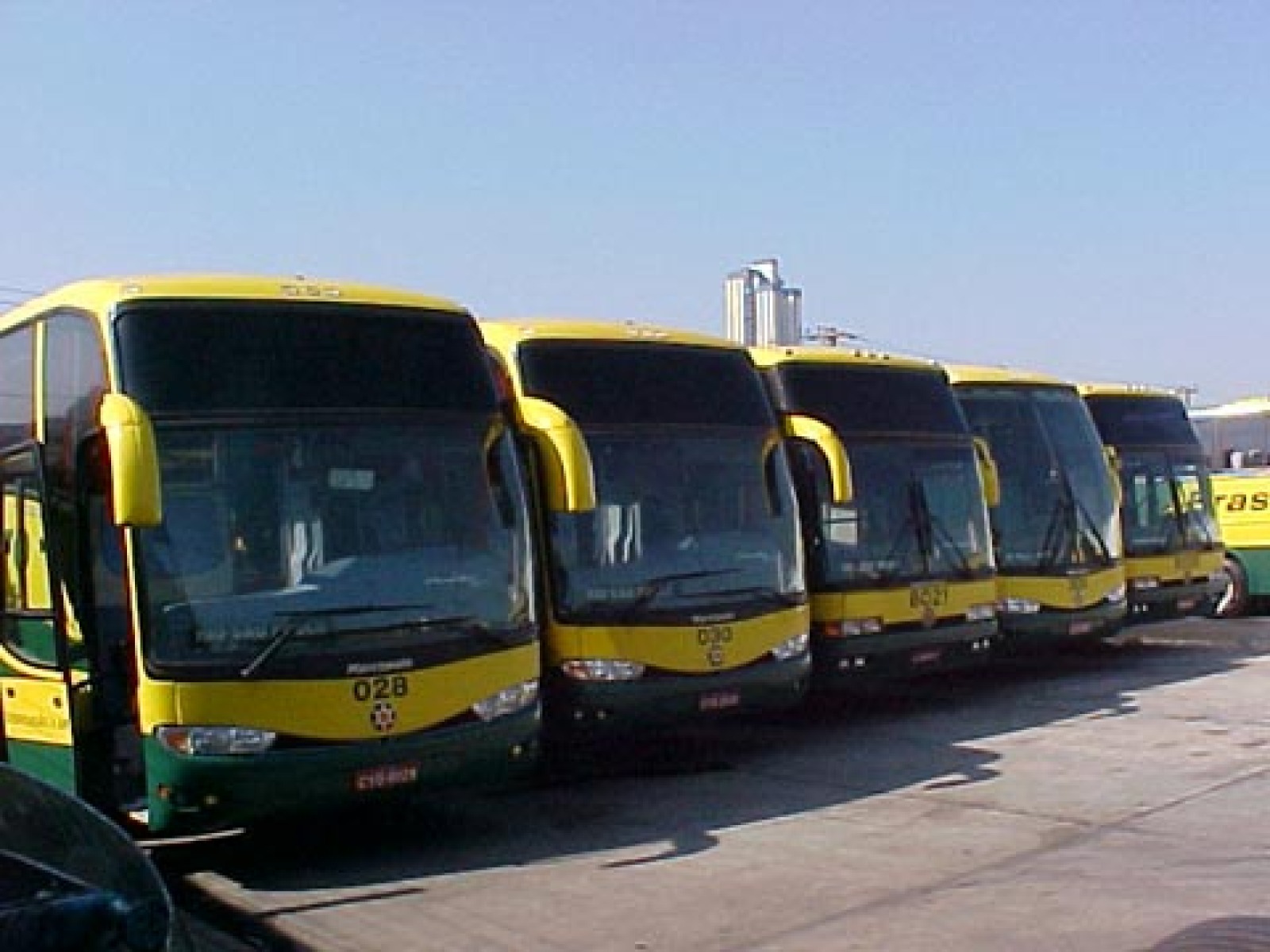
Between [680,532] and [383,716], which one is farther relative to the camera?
[680,532]

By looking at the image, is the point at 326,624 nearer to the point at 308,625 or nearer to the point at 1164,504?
the point at 308,625

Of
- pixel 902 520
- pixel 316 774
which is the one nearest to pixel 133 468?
pixel 316 774

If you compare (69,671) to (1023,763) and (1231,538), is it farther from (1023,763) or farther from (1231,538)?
(1231,538)

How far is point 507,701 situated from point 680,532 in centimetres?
235

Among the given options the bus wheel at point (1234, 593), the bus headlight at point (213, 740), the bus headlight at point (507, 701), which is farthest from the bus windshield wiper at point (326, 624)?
the bus wheel at point (1234, 593)

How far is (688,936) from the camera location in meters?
6.89

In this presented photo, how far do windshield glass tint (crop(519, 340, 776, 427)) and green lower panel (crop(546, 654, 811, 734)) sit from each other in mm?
1732

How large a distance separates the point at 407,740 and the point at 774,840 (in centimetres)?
214

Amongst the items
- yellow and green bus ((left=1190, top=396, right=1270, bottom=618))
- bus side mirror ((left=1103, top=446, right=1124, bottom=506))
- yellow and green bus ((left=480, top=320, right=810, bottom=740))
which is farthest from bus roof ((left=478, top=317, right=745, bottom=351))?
yellow and green bus ((left=1190, top=396, right=1270, bottom=618))

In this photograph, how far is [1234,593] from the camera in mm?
22609

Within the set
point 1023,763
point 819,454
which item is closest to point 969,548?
point 819,454

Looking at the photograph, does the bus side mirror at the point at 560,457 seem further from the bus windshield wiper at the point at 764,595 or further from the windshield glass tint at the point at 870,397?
the windshield glass tint at the point at 870,397

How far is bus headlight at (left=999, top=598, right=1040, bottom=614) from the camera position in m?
14.5

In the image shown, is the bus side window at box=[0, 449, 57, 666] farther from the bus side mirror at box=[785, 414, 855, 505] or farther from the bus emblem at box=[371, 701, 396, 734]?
the bus side mirror at box=[785, 414, 855, 505]
